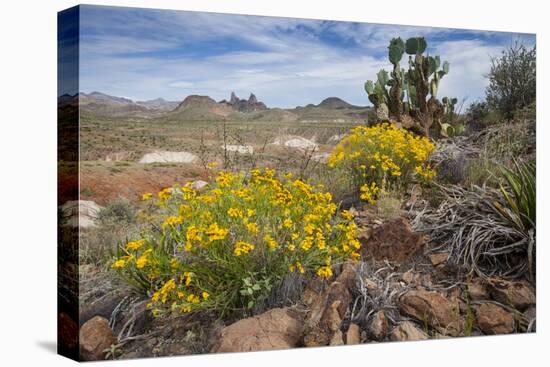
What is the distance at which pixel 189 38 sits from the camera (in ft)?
21.9

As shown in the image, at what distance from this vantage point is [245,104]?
6.91m

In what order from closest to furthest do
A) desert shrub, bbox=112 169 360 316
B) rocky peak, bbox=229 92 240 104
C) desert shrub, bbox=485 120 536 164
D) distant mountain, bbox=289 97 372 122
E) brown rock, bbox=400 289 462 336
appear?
desert shrub, bbox=112 169 360 316 < rocky peak, bbox=229 92 240 104 < brown rock, bbox=400 289 462 336 < distant mountain, bbox=289 97 372 122 < desert shrub, bbox=485 120 536 164

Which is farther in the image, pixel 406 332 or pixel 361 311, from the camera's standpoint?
pixel 406 332

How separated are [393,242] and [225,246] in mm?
1714

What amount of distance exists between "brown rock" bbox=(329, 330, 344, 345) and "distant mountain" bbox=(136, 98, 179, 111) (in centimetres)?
234

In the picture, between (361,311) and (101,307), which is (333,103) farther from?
(101,307)

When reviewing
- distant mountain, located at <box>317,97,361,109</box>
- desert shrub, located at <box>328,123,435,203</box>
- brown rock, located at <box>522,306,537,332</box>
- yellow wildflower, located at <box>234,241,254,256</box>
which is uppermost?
distant mountain, located at <box>317,97,361,109</box>

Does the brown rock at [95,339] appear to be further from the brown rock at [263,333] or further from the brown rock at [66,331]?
the brown rock at [263,333]

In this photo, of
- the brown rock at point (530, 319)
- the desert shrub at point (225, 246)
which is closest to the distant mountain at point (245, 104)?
the desert shrub at point (225, 246)

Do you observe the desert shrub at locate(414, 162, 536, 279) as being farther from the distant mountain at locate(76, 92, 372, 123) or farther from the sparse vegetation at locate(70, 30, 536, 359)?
the distant mountain at locate(76, 92, 372, 123)

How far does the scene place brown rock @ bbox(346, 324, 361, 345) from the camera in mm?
6699

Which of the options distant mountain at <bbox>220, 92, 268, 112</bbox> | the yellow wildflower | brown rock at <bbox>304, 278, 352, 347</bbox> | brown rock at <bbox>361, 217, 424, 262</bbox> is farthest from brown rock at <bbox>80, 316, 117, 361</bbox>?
brown rock at <bbox>361, 217, 424, 262</bbox>

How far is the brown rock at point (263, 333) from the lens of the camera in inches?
250

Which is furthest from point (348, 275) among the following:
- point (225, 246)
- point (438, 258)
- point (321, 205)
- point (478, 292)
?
point (478, 292)
